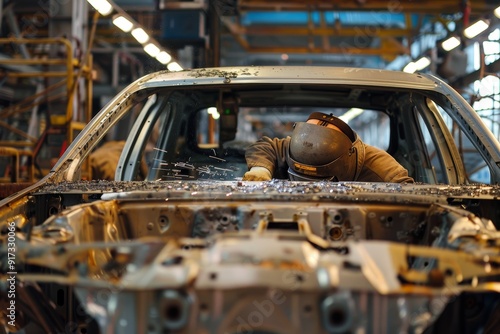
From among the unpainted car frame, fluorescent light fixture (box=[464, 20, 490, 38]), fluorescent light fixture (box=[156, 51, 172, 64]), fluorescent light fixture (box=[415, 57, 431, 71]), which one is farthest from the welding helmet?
fluorescent light fixture (box=[415, 57, 431, 71])

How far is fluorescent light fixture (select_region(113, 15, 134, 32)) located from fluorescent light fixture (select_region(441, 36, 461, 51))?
4364 millimetres

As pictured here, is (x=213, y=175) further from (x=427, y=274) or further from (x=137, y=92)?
(x=427, y=274)

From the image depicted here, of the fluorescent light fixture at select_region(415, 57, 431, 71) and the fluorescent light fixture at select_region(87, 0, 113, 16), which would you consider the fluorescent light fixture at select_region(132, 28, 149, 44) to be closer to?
the fluorescent light fixture at select_region(87, 0, 113, 16)

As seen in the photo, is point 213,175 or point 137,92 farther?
point 213,175

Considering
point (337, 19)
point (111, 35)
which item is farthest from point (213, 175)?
point (111, 35)

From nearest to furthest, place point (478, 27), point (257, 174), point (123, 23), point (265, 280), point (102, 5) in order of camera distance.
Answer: point (265, 280) < point (257, 174) < point (102, 5) < point (123, 23) < point (478, 27)

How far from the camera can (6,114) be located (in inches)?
356

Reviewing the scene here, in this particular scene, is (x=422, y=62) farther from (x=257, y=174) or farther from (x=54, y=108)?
(x=257, y=174)

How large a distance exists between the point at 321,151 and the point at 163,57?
4.87m

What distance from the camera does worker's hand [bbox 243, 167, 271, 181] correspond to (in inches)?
128

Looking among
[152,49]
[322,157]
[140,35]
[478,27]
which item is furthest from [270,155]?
[478,27]

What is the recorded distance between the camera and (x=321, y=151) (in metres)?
3.10

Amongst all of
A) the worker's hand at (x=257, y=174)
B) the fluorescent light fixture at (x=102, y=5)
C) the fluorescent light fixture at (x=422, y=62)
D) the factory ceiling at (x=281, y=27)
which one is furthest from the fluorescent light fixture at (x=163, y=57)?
the worker's hand at (x=257, y=174)

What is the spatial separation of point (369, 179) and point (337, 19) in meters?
7.54
